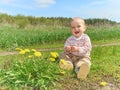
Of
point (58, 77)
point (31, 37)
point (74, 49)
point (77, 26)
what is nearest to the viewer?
point (58, 77)

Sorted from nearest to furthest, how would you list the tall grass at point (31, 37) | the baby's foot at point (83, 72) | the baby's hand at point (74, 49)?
1. the baby's foot at point (83, 72)
2. the baby's hand at point (74, 49)
3. the tall grass at point (31, 37)

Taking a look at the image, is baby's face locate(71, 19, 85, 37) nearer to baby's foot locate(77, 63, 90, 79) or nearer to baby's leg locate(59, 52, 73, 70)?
baby's leg locate(59, 52, 73, 70)

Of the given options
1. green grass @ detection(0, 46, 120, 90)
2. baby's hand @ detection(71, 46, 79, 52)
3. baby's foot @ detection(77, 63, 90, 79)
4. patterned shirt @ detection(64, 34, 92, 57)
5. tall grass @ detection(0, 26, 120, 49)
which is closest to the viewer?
green grass @ detection(0, 46, 120, 90)

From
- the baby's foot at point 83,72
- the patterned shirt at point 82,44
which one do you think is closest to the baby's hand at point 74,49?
the patterned shirt at point 82,44

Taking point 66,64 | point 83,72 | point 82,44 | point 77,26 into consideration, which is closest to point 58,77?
point 83,72

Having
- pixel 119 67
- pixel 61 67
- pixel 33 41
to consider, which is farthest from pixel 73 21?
pixel 33 41

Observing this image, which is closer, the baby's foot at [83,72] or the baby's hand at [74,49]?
the baby's foot at [83,72]

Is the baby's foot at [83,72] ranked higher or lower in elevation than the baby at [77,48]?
lower

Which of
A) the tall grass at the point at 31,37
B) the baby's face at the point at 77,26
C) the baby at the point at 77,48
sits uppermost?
the baby's face at the point at 77,26

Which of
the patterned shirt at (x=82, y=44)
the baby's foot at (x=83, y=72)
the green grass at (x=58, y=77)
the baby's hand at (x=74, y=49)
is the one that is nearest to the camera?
the green grass at (x=58, y=77)

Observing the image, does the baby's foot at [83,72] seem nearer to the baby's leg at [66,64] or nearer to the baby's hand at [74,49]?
the baby's leg at [66,64]

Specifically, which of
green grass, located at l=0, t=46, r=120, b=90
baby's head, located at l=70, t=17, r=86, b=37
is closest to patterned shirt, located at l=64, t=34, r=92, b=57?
baby's head, located at l=70, t=17, r=86, b=37

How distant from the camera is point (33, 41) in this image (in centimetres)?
1647

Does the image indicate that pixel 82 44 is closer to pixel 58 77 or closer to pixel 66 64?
pixel 66 64
